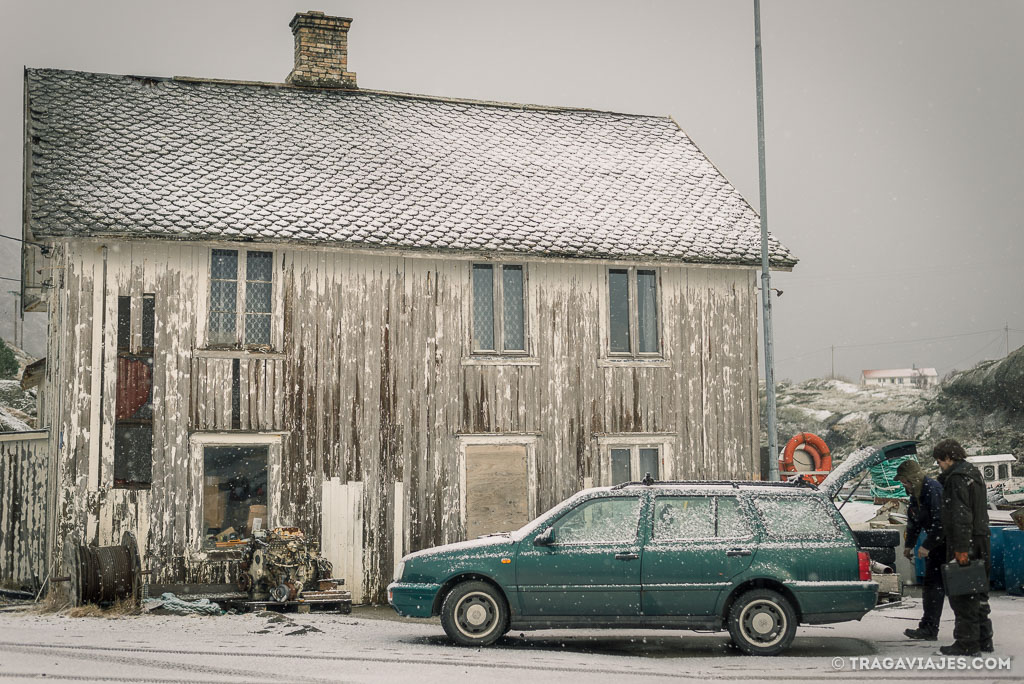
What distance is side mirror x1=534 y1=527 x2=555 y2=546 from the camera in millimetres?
11633

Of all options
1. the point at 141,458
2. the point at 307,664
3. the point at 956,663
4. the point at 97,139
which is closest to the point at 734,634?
the point at 956,663

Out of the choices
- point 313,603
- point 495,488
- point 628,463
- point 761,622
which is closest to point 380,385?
point 495,488

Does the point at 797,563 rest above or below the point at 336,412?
below

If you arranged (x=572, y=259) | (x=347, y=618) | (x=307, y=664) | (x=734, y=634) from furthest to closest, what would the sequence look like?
(x=572, y=259) < (x=347, y=618) < (x=734, y=634) < (x=307, y=664)

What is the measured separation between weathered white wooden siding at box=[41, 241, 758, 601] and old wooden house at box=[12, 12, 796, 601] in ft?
0.11

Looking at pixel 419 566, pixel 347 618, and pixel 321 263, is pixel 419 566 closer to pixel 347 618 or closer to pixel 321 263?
pixel 347 618

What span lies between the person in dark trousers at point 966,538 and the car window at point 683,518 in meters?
2.29

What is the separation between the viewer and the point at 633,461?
61.1 ft

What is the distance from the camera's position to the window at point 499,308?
18078 mm

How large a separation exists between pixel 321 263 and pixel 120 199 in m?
3.02

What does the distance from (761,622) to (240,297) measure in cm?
912

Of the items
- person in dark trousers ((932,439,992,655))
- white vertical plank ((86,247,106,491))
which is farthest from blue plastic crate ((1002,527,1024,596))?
white vertical plank ((86,247,106,491))

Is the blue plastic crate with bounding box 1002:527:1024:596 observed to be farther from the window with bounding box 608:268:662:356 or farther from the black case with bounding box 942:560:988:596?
the black case with bounding box 942:560:988:596

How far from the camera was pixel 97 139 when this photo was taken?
18.1 m
